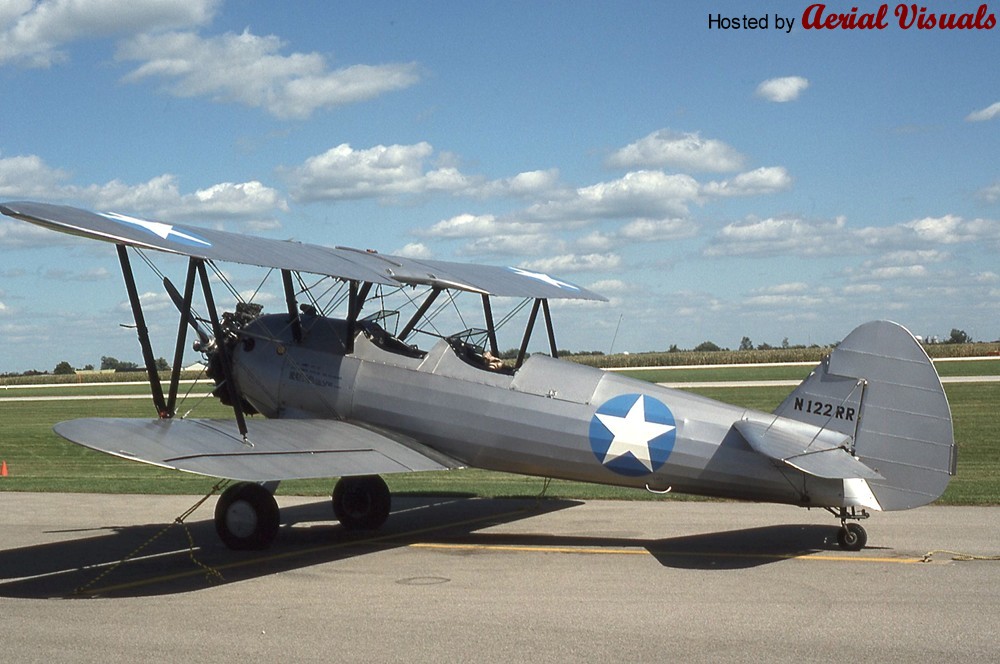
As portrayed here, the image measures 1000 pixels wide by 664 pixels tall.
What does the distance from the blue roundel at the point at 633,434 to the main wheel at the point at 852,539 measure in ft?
6.03

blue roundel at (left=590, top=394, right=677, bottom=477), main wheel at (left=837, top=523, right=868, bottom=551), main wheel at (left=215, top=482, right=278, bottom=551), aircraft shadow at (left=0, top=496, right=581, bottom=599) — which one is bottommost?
aircraft shadow at (left=0, top=496, right=581, bottom=599)

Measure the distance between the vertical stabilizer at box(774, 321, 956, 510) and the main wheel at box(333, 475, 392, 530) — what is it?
195 inches

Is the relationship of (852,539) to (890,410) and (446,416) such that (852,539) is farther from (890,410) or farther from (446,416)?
(446,416)

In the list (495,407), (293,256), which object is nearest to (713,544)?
(495,407)

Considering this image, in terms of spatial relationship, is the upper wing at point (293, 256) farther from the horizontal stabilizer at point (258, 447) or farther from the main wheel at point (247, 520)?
the main wheel at point (247, 520)

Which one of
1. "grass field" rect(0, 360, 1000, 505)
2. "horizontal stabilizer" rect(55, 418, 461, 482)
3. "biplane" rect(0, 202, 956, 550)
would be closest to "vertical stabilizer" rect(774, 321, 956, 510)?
"biplane" rect(0, 202, 956, 550)

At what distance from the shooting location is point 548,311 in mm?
12859

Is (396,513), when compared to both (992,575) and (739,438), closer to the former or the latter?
(739,438)

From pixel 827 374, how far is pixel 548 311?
4021 millimetres

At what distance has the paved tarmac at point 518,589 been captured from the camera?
6676 millimetres

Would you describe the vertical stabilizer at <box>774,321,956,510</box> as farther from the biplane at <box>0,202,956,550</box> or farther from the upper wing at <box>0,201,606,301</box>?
the upper wing at <box>0,201,606,301</box>

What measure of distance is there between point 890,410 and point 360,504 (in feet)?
19.6

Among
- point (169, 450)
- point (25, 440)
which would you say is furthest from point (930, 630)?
point (25, 440)

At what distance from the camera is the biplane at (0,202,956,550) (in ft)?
30.3
